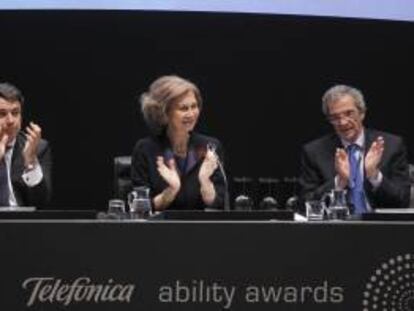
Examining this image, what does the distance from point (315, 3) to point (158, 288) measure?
146 inches

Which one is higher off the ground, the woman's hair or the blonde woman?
the woman's hair

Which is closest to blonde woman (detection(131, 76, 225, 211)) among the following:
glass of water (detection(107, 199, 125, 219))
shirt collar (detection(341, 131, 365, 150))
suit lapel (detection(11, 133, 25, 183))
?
suit lapel (detection(11, 133, 25, 183))

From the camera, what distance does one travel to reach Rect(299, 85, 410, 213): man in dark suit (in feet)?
12.3

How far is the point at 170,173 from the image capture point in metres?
3.72

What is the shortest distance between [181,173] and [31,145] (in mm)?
711

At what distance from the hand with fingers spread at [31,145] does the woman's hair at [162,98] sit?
54cm

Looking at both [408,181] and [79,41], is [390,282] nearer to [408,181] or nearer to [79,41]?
[408,181]

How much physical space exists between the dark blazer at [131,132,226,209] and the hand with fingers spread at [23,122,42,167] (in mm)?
473

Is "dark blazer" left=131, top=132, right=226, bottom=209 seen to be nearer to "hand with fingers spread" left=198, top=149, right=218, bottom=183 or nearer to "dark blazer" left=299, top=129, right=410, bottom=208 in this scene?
"hand with fingers spread" left=198, top=149, right=218, bottom=183

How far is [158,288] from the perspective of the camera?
7.41 feet

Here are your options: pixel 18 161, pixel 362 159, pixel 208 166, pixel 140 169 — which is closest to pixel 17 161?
pixel 18 161

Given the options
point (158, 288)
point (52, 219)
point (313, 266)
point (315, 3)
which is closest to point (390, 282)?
point (313, 266)

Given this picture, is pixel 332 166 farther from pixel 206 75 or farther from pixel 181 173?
pixel 206 75

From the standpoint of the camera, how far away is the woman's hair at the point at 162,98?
3906 mm
